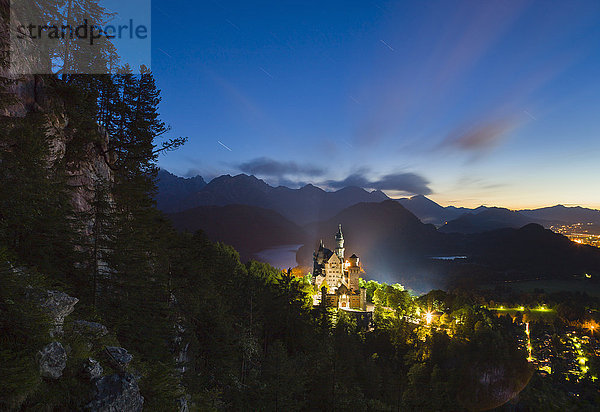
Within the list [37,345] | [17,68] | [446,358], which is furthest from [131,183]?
[446,358]

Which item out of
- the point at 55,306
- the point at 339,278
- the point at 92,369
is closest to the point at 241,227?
the point at 339,278

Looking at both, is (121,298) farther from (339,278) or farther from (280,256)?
(280,256)

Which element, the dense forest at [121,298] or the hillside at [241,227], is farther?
the hillside at [241,227]

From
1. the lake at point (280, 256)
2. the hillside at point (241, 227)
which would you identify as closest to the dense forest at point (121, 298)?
the lake at point (280, 256)

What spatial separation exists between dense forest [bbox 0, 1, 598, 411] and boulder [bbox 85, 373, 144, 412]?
0.09 feet

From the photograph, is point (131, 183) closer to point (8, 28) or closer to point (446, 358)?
point (8, 28)

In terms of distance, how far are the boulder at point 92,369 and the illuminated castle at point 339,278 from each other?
58509 mm

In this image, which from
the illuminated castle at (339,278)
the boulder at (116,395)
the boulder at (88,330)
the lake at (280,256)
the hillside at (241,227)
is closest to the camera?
the boulder at (116,395)

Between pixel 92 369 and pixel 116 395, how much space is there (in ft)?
3.24

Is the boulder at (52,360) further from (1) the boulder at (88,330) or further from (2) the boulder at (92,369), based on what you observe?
(1) the boulder at (88,330)

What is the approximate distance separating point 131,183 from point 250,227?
128419mm

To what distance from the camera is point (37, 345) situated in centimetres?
658

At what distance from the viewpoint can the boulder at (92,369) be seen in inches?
296

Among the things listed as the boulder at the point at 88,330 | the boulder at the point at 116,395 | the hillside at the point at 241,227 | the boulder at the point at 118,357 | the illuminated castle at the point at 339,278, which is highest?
the hillside at the point at 241,227
